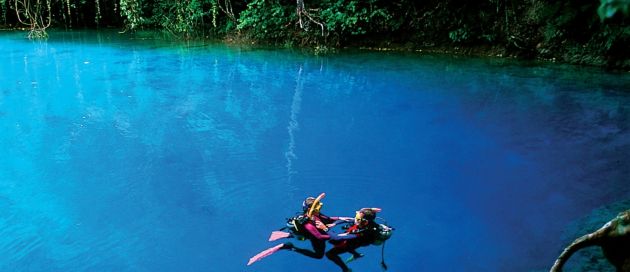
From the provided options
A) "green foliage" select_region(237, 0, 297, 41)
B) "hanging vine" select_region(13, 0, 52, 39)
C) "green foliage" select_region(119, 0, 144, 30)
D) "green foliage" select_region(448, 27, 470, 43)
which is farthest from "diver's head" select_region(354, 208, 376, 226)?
"hanging vine" select_region(13, 0, 52, 39)

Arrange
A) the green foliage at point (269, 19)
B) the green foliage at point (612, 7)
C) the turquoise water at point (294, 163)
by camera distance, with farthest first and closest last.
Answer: the green foliage at point (269, 19) → the turquoise water at point (294, 163) → the green foliage at point (612, 7)

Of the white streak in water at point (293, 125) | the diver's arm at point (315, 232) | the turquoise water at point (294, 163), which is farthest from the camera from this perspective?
the white streak in water at point (293, 125)

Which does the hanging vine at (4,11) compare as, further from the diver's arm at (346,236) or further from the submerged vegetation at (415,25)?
the diver's arm at (346,236)

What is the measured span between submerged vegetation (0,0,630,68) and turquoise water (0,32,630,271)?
35.5 inches

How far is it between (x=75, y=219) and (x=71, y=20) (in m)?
13.9

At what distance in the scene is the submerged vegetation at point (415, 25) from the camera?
8.66 m

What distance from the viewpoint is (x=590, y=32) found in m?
8.75

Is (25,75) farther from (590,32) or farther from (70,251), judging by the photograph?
(590,32)

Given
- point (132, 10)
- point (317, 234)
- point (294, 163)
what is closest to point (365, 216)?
point (317, 234)

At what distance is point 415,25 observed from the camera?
35.4 ft

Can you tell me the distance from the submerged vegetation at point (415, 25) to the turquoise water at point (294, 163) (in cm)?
90

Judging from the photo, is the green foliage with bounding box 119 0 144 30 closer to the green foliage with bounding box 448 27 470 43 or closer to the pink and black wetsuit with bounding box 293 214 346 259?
the green foliage with bounding box 448 27 470 43

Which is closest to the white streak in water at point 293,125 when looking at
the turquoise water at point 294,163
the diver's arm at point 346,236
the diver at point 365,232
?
the turquoise water at point 294,163

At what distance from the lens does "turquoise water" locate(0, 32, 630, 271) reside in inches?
123
